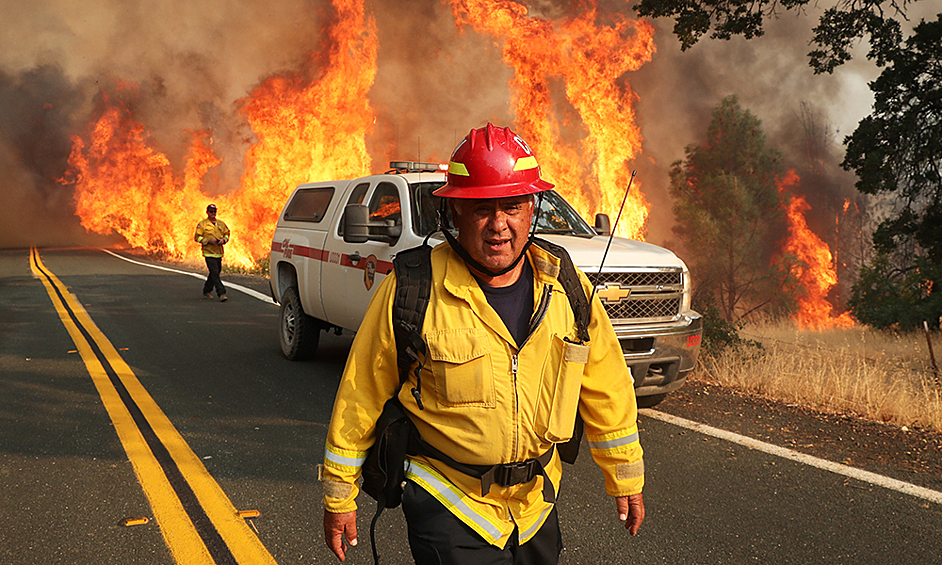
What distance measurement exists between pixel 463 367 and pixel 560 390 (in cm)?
31

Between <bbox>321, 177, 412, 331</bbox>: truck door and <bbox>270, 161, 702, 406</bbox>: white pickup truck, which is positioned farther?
<bbox>321, 177, 412, 331</bbox>: truck door

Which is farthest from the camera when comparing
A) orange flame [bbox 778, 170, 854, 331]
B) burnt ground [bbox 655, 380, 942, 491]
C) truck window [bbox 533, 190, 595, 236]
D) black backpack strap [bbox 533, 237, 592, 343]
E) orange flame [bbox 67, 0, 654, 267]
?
orange flame [bbox 778, 170, 854, 331]

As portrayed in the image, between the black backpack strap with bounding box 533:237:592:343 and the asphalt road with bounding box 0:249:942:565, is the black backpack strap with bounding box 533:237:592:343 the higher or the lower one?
the higher one

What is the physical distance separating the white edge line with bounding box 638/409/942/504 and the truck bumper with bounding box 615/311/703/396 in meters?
0.38

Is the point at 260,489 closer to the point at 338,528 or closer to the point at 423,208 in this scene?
the point at 338,528

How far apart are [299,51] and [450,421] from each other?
4019 cm

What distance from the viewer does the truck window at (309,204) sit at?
8.45 metres

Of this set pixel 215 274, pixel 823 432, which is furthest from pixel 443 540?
pixel 215 274

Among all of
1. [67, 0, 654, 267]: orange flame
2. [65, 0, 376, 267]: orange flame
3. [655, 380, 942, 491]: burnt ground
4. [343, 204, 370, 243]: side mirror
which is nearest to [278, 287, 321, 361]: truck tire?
[343, 204, 370, 243]: side mirror

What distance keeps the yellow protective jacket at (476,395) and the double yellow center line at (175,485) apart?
1746 mm

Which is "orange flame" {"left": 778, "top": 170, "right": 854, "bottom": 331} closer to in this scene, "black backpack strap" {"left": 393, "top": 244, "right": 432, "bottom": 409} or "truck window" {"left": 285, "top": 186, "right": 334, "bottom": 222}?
"truck window" {"left": 285, "top": 186, "right": 334, "bottom": 222}

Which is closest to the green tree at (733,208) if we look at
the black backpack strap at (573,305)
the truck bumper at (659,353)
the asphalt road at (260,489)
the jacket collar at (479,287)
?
the truck bumper at (659,353)

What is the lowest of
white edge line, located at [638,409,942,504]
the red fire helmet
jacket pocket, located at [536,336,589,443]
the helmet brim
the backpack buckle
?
white edge line, located at [638,409,942,504]

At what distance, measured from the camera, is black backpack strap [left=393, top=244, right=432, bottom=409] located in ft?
7.06
